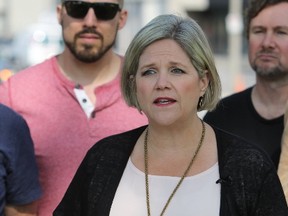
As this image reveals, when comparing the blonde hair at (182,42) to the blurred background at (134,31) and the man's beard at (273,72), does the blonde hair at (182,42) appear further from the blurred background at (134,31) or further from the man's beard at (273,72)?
the blurred background at (134,31)

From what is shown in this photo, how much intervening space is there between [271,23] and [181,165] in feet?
4.99

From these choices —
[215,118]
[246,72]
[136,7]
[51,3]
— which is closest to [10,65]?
[246,72]

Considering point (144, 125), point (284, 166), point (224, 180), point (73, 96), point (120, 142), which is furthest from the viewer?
point (73, 96)

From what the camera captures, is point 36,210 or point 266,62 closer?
point 36,210

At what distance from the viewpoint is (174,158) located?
2.80m

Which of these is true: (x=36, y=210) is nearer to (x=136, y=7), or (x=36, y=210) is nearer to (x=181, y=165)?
(x=181, y=165)

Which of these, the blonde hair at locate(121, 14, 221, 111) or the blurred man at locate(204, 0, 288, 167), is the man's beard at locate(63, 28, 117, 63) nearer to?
the blurred man at locate(204, 0, 288, 167)

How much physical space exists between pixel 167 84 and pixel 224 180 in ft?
1.33

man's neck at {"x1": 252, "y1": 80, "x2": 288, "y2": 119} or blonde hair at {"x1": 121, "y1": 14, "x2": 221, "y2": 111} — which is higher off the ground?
blonde hair at {"x1": 121, "y1": 14, "x2": 221, "y2": 111}

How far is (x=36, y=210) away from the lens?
3521 millimetres

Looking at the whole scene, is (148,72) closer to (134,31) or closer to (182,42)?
(182,42)

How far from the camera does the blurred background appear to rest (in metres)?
21.7

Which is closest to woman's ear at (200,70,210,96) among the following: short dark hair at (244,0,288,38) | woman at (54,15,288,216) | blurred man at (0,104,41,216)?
woman at (54,15,288,216)

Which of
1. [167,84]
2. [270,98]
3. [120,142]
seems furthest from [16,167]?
[270,98]
